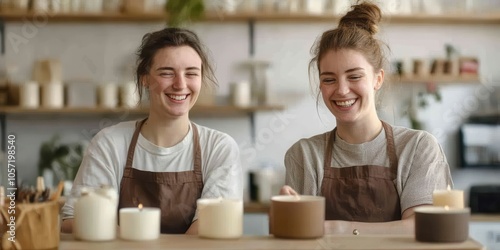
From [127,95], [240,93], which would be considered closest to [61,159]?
[127,95]

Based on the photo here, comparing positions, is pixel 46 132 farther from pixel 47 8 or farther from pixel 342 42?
pixel 342 42

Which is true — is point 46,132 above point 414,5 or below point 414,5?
below

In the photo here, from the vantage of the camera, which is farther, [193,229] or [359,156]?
[359,156]

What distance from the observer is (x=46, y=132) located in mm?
4539

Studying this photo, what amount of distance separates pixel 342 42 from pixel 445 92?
2575 millimetres

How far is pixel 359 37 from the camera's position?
2184 millimetres

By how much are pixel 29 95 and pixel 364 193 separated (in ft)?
8.74

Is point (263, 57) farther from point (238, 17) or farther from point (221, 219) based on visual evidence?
point (221, 219)

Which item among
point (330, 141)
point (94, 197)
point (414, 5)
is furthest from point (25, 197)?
point (414, 5)

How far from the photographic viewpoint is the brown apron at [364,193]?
2102 millimetres

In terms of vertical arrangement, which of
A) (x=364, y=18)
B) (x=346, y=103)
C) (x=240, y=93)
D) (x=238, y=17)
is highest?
(x=238, y=17)

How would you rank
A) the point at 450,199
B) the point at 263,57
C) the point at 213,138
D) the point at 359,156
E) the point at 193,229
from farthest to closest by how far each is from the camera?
the point at 263,57 → the point at 213,138 → the point at 359,156 → the point at 193,229 → the point at 450,199

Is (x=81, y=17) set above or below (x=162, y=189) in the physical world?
above

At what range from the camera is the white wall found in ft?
14.8
